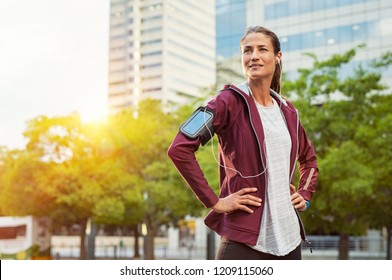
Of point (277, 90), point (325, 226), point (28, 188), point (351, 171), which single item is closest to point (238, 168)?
point (277, 90)

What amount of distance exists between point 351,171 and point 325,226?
90.8 inches

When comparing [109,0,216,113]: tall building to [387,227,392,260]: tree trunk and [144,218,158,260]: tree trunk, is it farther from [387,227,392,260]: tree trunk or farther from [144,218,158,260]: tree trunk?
[387,227,392,260]: tree trunk

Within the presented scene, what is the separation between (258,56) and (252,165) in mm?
280

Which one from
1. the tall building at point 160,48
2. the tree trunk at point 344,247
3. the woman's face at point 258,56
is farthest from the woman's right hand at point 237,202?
the tall building at point 160,48

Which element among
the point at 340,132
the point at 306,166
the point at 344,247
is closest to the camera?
the point at 306,166

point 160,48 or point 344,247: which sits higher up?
point 160,48

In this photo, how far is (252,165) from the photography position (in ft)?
4.75

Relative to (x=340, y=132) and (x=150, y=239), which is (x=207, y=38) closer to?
(x=150, y=239)

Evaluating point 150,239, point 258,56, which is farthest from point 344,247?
point 258,56

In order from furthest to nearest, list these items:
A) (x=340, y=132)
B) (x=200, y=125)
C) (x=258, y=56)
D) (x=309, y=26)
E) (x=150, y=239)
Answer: (x=309, y=26) → (x=150, y=239) → (x=340, y=132) → (x=258, y=56) → (x=200, y=125)

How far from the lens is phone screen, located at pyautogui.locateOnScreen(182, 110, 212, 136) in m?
1.38

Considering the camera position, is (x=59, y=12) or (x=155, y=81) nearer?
(x=59, y=12)
